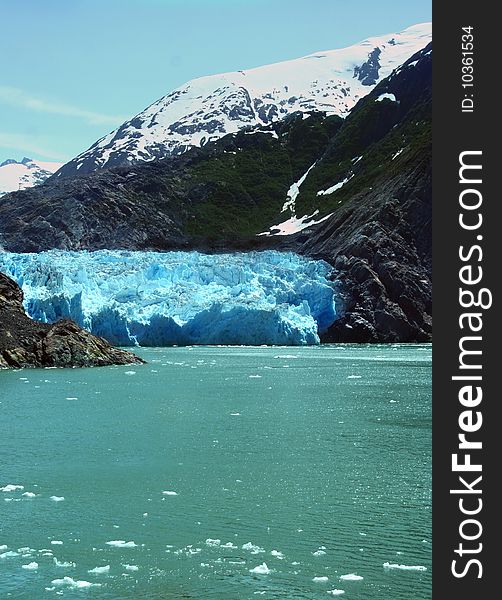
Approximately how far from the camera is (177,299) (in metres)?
47.3

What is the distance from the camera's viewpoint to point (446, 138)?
6863mm

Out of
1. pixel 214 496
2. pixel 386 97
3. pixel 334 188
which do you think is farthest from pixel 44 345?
pixel 386 97

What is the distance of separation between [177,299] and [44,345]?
16.6 m

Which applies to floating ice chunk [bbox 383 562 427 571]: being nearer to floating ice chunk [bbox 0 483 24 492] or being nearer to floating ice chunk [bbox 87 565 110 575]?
floating ice chunk [bbox 87 565 110 575]

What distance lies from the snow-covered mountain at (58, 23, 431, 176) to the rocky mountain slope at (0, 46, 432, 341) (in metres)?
47.7

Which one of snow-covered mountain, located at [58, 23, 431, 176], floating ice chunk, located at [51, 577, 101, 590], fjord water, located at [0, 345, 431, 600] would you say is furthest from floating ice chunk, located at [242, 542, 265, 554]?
snow-covered mountain, located at [58, 23, 431, 176]

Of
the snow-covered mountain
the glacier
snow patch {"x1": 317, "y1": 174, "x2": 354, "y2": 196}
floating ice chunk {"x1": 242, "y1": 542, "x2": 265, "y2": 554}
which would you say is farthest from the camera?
the snow-covered mountain

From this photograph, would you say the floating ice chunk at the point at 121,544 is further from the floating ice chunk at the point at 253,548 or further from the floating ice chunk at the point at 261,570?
the floating ice chunk at the point at 261,570

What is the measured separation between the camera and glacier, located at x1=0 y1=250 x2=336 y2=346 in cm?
4612

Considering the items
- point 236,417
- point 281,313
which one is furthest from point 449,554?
point 281,313

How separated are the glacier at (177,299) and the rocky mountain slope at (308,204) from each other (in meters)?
6.51

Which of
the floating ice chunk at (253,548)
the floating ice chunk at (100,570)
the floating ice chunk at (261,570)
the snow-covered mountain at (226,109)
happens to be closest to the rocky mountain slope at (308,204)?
the snow-covered mountain at (226,109)

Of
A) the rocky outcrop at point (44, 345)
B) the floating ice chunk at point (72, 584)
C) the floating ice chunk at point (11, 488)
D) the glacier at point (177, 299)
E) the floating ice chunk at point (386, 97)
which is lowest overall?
the floating ice chunk at point (72, 584)

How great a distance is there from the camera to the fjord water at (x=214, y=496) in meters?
7.83
